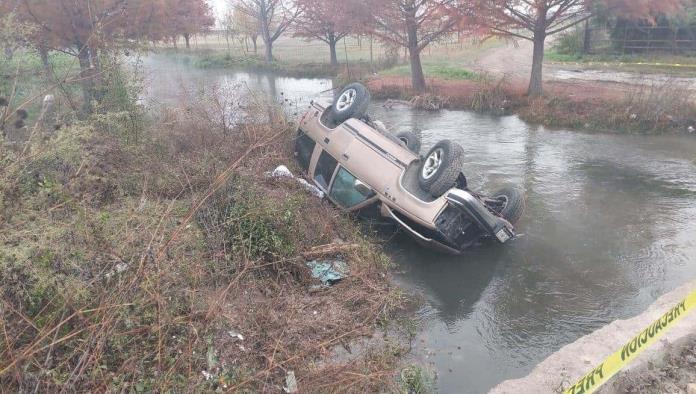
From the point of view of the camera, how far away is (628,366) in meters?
4.47

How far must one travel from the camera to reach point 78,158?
5363mm

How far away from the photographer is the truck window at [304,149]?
350 inches

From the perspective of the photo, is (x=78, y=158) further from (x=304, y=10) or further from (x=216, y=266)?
(x=304, y=10)

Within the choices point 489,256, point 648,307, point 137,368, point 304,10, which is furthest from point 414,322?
point 304,10

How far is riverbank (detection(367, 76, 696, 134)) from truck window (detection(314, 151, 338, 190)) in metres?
9.70

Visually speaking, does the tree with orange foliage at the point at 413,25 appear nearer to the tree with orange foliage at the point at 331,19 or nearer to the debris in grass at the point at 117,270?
the tree with orange foliage at the point at 331,19

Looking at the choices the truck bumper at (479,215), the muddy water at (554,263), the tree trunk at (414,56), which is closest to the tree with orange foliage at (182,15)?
the muddy water at (554,263)

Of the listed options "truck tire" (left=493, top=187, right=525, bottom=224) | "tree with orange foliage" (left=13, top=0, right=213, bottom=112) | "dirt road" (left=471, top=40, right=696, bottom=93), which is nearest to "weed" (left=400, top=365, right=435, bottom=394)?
"truck tire" (left=493, top=187, right=525, bottom=224)

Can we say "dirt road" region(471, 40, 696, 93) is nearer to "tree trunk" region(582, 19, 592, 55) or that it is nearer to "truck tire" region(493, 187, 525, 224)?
"tree trunk" region(582, 19, 592, 55)

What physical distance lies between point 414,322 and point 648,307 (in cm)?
279

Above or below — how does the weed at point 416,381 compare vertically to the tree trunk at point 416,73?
below

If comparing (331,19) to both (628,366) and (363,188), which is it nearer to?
(363,188)

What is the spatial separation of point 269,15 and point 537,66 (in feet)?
81.0

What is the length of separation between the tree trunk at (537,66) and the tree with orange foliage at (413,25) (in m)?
3.05
